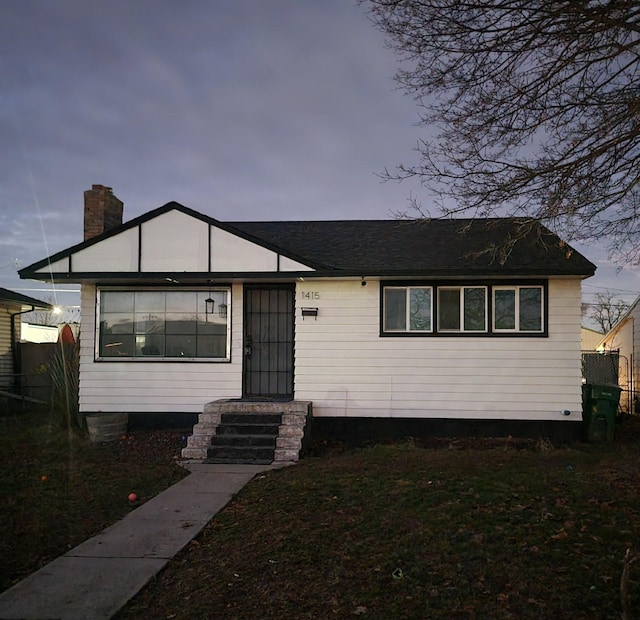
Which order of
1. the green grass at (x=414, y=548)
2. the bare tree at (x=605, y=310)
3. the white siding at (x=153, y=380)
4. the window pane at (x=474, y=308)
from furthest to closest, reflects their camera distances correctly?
1. the bare tree at (x=605, y=310)
2. the white siding at (x=153, y=380)
3. the window pane at (x=474, y=308)
4. the green grass at (x=414, y=548)

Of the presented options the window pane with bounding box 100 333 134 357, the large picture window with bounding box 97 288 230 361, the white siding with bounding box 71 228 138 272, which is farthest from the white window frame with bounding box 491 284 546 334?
the window pane with bounding box 100 333 134 357

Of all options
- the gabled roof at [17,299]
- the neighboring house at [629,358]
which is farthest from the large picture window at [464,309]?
the gabled roof at [17,299]

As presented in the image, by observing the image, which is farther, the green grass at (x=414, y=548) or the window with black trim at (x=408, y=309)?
the window with black trim at (x=408, y=309)

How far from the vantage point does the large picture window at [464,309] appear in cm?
1051

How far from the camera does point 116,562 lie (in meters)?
4.92

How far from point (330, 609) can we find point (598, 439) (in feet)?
26.4

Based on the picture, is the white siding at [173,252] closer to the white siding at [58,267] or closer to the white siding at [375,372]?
the white siding at [58,267]

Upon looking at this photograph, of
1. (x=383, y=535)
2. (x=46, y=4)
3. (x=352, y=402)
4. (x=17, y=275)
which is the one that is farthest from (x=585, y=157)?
(x=17, y=275)

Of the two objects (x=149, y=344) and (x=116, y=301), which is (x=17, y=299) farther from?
(x=149, y=344)

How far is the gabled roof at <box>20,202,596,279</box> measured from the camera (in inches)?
400

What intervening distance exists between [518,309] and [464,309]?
94 centimetres

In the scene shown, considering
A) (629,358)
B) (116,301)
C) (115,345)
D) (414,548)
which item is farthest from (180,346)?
(629,358)

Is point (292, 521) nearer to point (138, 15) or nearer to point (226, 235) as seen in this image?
point (226, 235)

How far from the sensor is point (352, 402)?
10.7 metres
